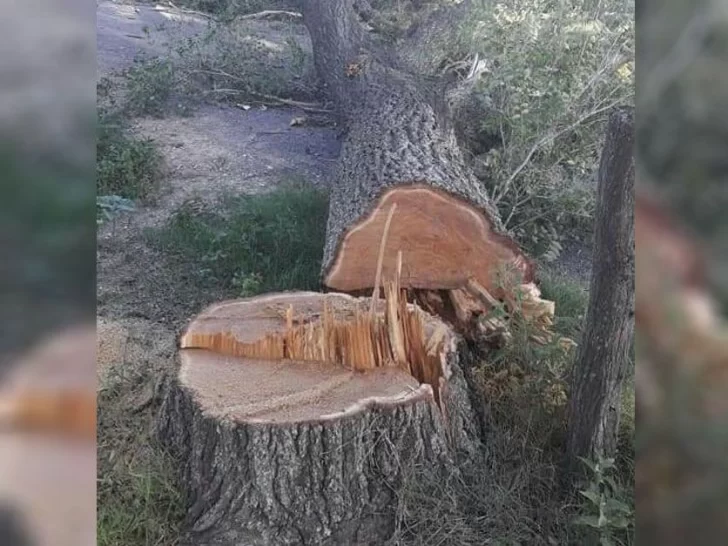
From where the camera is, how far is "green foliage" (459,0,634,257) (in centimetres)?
129

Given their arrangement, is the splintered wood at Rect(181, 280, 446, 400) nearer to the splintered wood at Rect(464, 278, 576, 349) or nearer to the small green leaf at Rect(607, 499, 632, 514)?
the splintered wood at Rect(464, 278, 576, 349)

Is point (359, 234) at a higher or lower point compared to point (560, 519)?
higher

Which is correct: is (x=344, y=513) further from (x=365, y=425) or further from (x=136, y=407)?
(x=136, y=407)

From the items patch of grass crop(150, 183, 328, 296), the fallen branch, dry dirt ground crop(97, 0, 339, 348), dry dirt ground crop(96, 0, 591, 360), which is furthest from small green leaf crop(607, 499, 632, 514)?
the fallen branch

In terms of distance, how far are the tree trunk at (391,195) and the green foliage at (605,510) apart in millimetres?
329

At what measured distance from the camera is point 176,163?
1.29m

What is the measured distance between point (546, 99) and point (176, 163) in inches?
22.9

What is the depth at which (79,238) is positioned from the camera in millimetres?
1058

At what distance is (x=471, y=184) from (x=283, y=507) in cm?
56

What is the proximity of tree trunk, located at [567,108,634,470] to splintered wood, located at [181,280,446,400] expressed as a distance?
250mm

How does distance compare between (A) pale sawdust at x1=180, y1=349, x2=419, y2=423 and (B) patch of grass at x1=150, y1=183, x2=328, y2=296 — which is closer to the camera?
(A) pale sawdust at x1=180, y1=349, x2=419, y2=423

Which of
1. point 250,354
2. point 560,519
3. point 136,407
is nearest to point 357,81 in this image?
point 250,354

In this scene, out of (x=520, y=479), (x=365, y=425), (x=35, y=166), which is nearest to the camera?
(x=35, y=166)

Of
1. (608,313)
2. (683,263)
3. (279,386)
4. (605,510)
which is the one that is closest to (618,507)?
(605,510)
